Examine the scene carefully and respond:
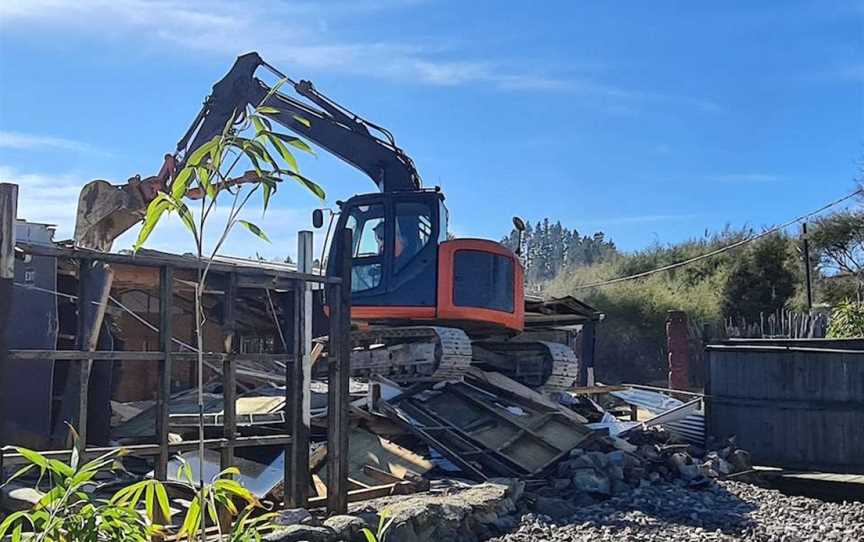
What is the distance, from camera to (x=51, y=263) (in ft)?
26.7

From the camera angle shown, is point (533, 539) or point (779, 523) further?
point (779, 523)

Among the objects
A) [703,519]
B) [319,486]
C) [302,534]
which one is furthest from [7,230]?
[703,519]

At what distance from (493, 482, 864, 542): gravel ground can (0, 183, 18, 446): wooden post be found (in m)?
3.97

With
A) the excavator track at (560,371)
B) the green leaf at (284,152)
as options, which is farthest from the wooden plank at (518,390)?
the green leaf at (284,152)

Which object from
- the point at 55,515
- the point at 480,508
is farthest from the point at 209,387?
the point at 55,515

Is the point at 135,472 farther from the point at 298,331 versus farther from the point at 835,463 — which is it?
the point at 835,463

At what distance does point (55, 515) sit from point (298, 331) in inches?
182

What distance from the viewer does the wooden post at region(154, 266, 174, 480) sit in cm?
585

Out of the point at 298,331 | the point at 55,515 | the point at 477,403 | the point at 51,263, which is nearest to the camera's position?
the point at 55,515

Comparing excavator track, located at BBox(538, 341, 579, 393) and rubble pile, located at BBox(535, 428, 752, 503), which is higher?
excavator track, located at BBox(538, 341, 579, 393)

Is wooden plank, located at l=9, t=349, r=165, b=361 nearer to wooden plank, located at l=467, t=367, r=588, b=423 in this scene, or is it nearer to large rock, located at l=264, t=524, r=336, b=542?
large rock, located at l=264, t=524, r=336, b=542

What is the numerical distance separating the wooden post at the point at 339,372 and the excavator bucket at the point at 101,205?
2420 millimetres

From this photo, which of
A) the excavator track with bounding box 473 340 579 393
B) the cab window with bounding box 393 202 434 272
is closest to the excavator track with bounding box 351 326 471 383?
the cab window with bounding box 393 202 434 272

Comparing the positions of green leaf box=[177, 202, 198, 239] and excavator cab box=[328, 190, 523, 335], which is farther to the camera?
excavator cab box=[328, 190, 523, 335]
